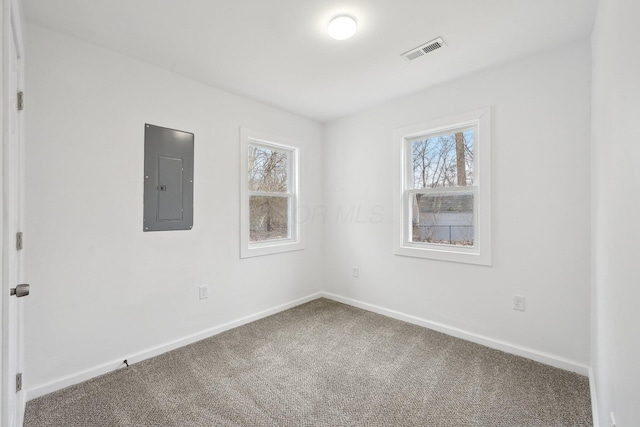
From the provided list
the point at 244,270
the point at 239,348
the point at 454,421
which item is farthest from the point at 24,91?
the point at 454,421

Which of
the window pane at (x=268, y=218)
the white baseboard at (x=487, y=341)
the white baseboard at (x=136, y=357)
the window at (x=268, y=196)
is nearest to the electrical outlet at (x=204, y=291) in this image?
the white baseboard at (x=136, y=357)

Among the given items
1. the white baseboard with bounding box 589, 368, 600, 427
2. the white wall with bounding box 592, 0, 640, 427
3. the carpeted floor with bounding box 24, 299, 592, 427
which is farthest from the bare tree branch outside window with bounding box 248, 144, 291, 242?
the white baseboard with bounding box 589, 368, 600, 427

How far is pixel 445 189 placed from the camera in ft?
9.49

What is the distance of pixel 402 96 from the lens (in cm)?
308

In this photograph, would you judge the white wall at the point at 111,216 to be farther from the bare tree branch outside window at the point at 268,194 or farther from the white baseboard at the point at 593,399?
the white baseboard at the point at 593,399

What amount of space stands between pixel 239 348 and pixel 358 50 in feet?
8.69

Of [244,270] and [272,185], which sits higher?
[272,185]

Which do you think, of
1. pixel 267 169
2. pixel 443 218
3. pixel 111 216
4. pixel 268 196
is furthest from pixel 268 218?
pixel 443 218

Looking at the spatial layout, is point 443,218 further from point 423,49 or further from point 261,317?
point 261,317

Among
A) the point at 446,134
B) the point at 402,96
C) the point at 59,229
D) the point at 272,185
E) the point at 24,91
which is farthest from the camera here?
the point at 272,185

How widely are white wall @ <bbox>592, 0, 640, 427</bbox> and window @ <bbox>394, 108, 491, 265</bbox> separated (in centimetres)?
109

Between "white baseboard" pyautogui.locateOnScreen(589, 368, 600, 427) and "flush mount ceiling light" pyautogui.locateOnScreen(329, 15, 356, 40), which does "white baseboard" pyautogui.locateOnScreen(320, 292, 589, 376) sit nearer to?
"white baseboard" pyautogui.locateOnScreen(589, 368, 600, 427)

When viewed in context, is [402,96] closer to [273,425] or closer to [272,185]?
[272,185]

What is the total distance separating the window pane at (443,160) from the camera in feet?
9.11
